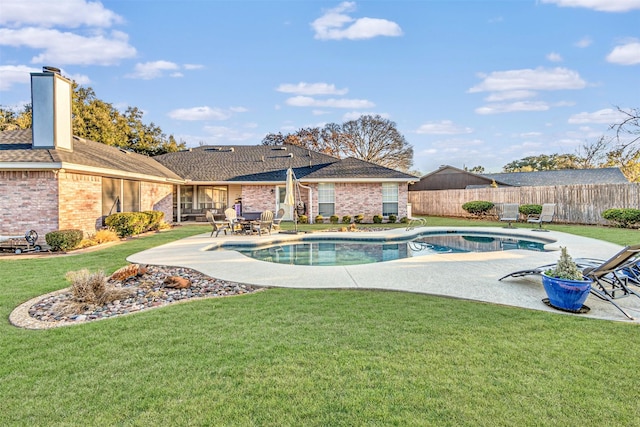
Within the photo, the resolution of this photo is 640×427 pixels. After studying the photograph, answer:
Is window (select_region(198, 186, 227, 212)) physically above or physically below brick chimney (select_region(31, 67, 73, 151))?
below

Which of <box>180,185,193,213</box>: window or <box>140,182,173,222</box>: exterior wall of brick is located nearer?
<box>140,182,173,222</box>: exterior wall of brick

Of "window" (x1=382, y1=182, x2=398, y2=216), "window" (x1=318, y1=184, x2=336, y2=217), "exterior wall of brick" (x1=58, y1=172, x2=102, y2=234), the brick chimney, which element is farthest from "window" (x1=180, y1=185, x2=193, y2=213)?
"window" (x1=382, y1=182, x2=398, y2=216)

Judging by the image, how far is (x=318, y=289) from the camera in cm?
576

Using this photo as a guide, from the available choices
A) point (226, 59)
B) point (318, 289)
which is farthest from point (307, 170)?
point (318, 289)

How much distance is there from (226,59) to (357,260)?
1514 centimetres

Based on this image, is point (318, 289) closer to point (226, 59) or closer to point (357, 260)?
point (357, 260)

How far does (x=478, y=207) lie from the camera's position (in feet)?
72.9

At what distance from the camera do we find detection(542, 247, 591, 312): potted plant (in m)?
4.60

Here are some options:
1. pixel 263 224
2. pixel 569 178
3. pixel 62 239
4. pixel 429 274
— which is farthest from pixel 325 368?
pixel 569 178

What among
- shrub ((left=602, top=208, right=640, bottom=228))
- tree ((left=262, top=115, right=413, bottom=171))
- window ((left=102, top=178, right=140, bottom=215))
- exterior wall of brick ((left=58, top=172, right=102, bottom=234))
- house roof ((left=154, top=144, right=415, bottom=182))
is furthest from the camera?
tree ((left=262, top=115, right=413, bottom=171))

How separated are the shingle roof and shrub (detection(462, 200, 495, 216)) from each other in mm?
9280

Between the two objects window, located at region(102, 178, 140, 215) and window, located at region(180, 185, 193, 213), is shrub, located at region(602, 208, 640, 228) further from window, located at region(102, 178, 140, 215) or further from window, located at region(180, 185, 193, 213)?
window, located at region(180, 185, 193, 213)

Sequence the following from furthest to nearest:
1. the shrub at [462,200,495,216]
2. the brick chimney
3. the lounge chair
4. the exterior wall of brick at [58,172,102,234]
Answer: the shrub at [462,200,495,216] → the brick chimney → the exterior wall of brick at [58,172,102,234] → the lounge chair

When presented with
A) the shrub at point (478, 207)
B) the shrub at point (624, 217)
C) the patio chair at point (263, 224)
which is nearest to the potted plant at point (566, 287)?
the patio chair at point (263, 224)
